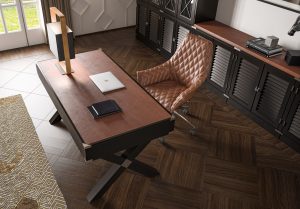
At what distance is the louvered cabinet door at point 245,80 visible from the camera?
11.1 ft

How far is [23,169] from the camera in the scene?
9.21 ft

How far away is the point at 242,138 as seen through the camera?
3.37 meters

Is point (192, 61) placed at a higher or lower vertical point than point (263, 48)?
lower

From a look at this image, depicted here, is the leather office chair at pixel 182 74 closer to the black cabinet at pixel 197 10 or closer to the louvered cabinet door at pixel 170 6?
the black cabinet at pixel 197 10

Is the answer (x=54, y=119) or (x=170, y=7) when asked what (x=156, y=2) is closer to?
(x=170, y=7)

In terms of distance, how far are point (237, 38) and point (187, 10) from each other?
919 mm

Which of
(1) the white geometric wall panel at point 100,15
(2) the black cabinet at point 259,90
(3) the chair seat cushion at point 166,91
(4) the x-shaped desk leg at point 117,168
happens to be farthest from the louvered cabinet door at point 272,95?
(1) the white geometric wall panel at point 100,15

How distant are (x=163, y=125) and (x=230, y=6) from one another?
93.4 inches

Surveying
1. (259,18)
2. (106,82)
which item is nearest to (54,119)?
(106,82)

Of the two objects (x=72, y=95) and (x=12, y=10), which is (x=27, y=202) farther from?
(x=12, y=10)

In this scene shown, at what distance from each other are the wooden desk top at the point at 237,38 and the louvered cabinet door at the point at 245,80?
124 mm

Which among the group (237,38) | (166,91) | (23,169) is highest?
(237,38)

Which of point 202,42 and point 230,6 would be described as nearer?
point 202,42

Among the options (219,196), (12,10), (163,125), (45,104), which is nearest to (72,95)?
(163,125)
